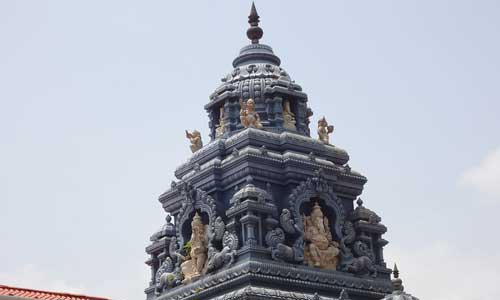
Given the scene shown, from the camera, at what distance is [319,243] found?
130 feet

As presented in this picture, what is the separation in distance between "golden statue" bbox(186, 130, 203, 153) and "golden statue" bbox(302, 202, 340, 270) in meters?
5.72

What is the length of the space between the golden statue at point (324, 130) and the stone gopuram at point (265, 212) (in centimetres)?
4

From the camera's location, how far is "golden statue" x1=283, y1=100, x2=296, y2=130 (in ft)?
139

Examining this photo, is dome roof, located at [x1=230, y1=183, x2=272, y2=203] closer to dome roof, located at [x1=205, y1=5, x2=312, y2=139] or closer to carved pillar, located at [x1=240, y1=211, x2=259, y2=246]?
carved pillar, located at [x1=240, y1=211, x2=259, y2=246]

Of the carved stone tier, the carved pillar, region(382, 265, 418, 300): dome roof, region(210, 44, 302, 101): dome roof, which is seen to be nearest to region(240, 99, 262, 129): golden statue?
region(210, 44, 302, 101): dome roof

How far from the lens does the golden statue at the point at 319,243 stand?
39.2m

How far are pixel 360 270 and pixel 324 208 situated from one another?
2.65 meters

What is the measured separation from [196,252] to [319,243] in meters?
4.48

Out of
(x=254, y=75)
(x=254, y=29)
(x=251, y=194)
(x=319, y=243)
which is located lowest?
(x=319, y=243)

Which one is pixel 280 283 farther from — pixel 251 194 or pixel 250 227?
pixel 251 194

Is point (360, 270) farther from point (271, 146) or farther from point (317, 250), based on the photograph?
point (271, 146)

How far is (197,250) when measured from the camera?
40.0 meters

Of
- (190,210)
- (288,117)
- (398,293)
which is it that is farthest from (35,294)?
(288,117)

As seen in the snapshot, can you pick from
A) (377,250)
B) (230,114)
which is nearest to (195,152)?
(230,114)
